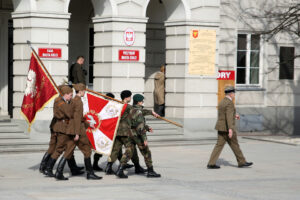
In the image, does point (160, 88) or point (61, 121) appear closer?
point (61, 121)

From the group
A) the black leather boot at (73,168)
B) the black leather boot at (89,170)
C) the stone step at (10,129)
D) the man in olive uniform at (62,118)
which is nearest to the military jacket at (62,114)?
the man in olive uniform at (62,118)

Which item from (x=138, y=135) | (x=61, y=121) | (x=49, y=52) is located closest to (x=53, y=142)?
(x=61, y=121)

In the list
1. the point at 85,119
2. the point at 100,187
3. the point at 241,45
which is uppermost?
the point at 241,45

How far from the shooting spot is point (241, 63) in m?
23.8

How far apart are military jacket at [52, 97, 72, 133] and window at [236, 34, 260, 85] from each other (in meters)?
11.4

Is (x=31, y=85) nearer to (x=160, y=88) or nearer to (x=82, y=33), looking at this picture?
(x=160, y=88)

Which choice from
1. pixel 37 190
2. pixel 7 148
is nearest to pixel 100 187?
pixel 37 190

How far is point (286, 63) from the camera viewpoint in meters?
24.6

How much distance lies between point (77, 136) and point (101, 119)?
952mm

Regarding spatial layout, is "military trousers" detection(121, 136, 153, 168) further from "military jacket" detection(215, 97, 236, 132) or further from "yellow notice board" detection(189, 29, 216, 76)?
"yellow notice board" detection(189, 29, 216, 76)

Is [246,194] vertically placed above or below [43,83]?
below

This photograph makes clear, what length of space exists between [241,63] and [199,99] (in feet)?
10.5

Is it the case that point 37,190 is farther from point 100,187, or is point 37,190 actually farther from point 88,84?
point 88,84

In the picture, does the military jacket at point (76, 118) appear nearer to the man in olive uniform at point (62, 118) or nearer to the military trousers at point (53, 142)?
the man in olive uniform at point (62, 118)
